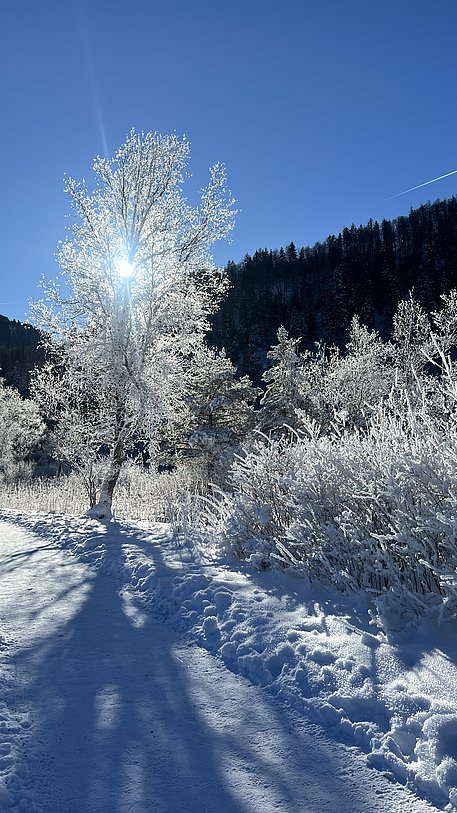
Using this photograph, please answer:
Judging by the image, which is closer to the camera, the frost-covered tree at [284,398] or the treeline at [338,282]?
the frost-covered tree at [284,398]

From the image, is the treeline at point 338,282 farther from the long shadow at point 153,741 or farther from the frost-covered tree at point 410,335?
the long shadow at point 153,741

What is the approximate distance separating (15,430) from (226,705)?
3602 centimetres

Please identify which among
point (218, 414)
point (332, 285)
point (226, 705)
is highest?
A: point (332, 285)

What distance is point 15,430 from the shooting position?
115ft

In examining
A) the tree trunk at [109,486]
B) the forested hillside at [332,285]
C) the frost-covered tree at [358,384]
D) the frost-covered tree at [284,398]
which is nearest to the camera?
the tree trunk at [109,486]

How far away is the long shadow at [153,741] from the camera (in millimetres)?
2201

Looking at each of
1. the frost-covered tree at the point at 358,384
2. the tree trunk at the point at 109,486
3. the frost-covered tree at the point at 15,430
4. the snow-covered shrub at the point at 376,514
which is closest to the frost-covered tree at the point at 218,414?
the frost-covered tree at the point at 358,384

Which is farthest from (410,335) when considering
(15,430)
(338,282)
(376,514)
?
(338,282)

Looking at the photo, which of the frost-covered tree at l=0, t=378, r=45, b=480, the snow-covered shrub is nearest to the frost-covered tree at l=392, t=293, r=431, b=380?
the snow-covered shrub

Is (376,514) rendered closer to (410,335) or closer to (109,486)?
(109,486)

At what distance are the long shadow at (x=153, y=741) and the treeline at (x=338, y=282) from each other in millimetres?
66955

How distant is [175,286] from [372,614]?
10.6 metres

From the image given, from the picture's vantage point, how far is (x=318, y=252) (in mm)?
106562

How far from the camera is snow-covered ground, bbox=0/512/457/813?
2240 mm
